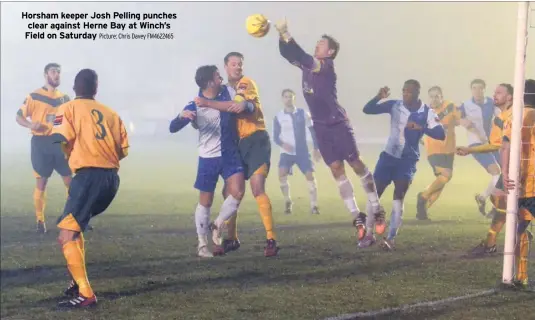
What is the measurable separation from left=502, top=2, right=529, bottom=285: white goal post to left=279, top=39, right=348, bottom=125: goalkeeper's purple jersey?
1.55m

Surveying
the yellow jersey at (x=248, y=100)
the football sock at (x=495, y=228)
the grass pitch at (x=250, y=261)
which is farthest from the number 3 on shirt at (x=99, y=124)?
the football sock at (x=495, y=228)

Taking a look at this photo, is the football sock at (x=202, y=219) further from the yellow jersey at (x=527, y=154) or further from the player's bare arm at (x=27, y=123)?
the yellow jersey at (x=527, y=154)

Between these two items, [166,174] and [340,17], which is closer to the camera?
[340,17]

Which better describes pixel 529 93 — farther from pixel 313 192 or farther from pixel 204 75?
pixel 204 75

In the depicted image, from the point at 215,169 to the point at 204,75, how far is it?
2.92 feet

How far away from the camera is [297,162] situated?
22.1 feet

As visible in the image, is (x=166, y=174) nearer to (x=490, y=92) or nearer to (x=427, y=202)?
(x=427, y=202)

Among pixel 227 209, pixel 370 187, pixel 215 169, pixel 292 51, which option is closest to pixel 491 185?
pixel 370 187

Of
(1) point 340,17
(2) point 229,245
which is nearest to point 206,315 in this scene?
(2) point 229,245

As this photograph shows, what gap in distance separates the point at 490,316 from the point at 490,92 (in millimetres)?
2241

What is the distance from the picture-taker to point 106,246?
6.89 m

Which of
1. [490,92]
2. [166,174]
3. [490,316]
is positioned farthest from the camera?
[166,174]

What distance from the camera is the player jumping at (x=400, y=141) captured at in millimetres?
6375

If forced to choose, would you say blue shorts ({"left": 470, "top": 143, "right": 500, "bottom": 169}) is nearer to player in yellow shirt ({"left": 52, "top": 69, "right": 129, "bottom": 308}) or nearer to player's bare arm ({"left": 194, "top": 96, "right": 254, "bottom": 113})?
player's bare arm ({"left": 194, "top": 96, "right": 254, "bottom": 113})
